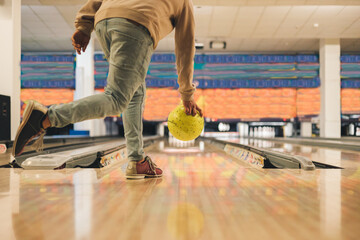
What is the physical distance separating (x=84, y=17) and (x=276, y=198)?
4.17ft

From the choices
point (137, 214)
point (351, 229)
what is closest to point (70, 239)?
point (137, 214)

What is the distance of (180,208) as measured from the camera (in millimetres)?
1040

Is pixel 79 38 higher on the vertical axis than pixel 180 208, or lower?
higher

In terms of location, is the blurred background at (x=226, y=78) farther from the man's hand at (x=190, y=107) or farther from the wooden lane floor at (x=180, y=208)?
the wooden lane floor at (x=180, y=208)

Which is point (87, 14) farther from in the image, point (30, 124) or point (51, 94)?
point (51, 94)

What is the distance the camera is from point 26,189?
1378mm

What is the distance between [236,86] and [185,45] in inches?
318

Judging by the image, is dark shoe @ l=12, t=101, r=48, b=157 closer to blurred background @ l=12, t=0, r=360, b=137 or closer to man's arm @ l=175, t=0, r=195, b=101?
man's arm @ l=175, t=0, r=195, b=101

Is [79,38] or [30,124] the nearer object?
[30,124]

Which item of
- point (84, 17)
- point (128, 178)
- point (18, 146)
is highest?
point (84, 17)

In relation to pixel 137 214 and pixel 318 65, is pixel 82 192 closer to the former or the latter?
pixel 137 214

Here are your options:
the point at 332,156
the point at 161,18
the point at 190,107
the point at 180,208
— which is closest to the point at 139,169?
the point at 190,107

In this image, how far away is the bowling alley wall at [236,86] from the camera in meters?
9.28

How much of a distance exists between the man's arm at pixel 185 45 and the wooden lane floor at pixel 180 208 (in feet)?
1.69
